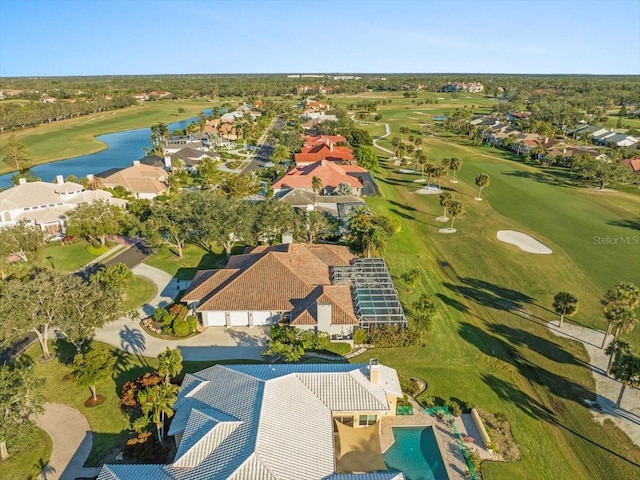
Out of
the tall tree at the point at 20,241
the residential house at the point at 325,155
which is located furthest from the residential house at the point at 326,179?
the tall tree at the point at 20,241

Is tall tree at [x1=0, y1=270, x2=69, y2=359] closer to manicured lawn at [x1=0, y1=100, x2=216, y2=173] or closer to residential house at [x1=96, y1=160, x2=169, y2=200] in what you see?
residential house at [x1=96, y1=160, x2=169, y2=200]

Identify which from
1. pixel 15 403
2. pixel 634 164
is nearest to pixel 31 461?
pixel 15 403

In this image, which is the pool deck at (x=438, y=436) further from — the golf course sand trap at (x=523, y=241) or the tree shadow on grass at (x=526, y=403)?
the golf course sand trap at (x=523, y=241)

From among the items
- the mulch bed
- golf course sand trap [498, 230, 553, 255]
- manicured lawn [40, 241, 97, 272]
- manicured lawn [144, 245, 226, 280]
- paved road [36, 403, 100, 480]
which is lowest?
paved road [36, 403, 100, 480]

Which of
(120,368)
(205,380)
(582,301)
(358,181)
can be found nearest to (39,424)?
(120,368)

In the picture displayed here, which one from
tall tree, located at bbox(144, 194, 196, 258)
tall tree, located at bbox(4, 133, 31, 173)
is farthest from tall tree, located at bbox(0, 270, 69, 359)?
tall tree, located at bbox(4, 133, 31, 173)
